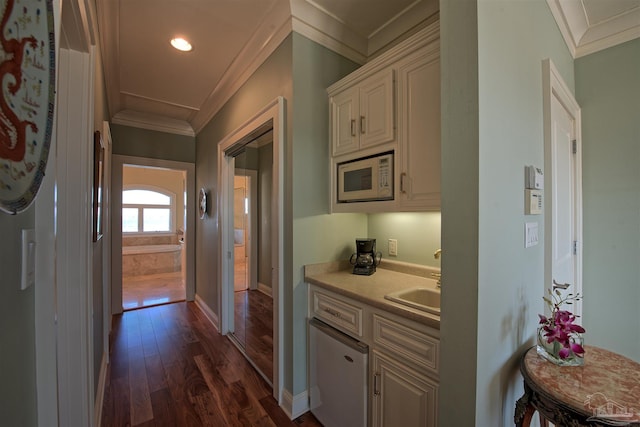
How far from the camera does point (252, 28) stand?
2023 mm

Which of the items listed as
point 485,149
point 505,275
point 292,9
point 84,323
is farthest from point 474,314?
point 292,9

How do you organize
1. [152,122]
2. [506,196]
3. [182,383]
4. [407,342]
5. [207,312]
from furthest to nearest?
[152,122]
[207,312]
[182,383]
[407,342]
[506,196]

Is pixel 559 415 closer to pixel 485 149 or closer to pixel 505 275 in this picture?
pixel 505 275

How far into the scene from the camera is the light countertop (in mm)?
1255

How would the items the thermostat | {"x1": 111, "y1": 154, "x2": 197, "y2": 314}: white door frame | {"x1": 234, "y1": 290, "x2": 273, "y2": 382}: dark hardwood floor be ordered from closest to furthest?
the thermostat, {"x1": 234, "y1": 290, "x2": 273, "y2": 382}: dark hardwood floor, {"x1": 111, "y1": 154, "x2": 197, "y2": 314}: white door frame

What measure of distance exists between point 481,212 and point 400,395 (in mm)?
956

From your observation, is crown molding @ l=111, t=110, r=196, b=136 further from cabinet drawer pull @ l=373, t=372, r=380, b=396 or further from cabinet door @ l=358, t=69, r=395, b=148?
cabinet drawer pull @ l=373, t=372, r=380, b=396

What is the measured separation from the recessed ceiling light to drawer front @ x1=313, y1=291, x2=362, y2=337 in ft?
7.26

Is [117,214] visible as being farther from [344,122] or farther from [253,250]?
[344,122]

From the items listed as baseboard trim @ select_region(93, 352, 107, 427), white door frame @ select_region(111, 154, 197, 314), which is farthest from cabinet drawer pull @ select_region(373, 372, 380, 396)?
white door frame @ select_region(111, 154, 197, 314)

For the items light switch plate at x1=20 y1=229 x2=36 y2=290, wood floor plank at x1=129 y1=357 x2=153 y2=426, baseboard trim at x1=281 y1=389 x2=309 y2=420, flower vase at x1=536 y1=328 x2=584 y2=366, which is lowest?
wood floor plank at x1=129 y1=357 x2=153 y2=426

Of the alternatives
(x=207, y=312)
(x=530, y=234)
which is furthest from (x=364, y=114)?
(x=207, y=312)

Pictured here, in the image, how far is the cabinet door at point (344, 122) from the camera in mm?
1817

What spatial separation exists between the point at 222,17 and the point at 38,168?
1847mm
